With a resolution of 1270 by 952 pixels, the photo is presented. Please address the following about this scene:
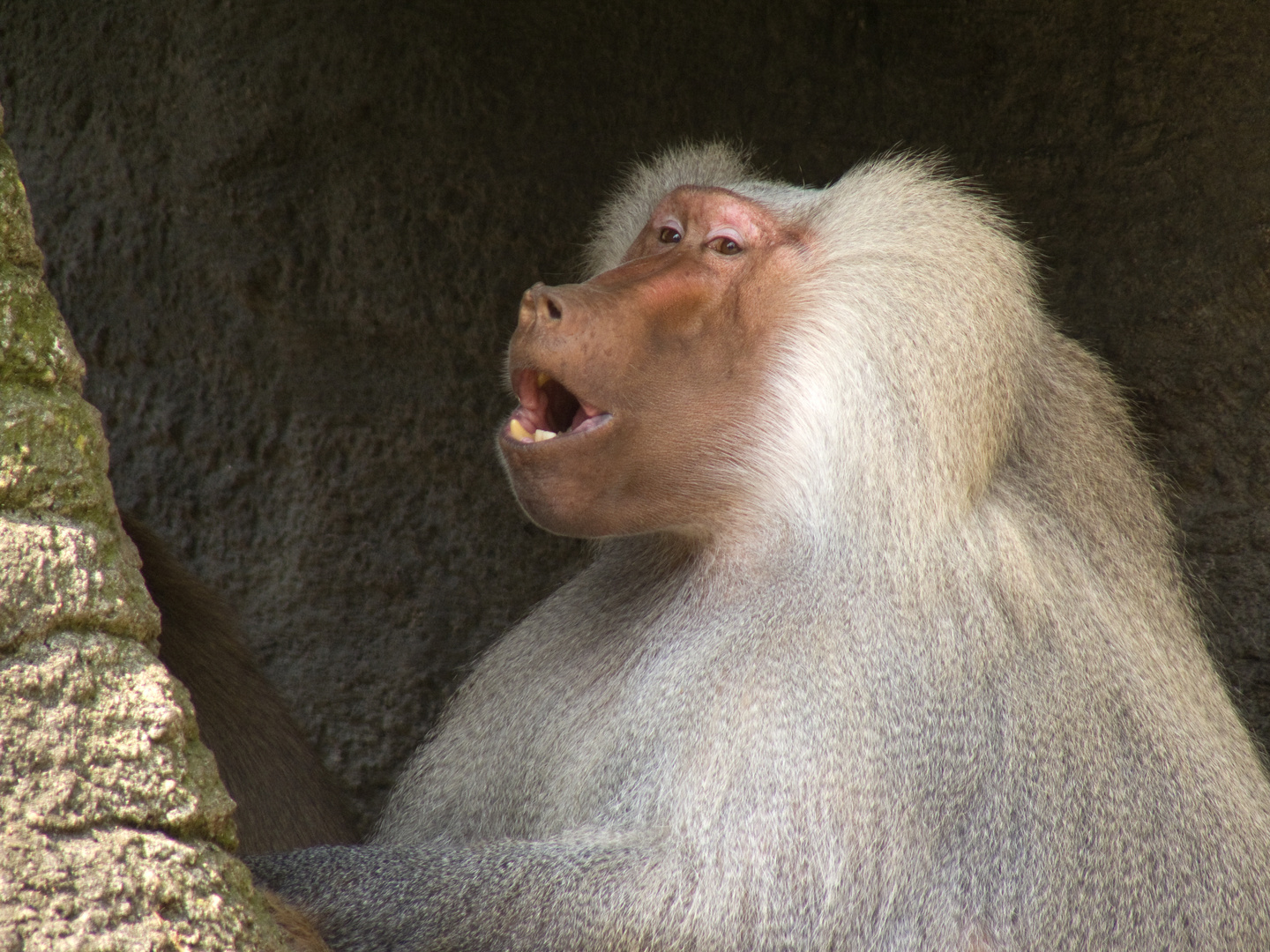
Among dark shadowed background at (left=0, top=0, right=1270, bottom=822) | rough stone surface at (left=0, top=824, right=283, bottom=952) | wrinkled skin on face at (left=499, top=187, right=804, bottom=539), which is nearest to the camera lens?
rough stone surface at (left=0, top=824, right=283, bottom=952)

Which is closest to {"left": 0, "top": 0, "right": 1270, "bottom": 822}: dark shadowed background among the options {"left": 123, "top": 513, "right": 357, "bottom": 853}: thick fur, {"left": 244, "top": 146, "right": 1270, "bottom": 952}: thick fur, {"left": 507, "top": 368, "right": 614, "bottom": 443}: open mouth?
{"left": 123, "top": 513, "right": 357, "bottom": 853}: thick fur

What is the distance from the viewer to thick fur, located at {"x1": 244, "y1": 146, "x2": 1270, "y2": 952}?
2.12 meters

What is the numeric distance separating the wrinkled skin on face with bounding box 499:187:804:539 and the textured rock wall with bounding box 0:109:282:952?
0.87m

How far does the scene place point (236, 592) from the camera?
3.89 metres

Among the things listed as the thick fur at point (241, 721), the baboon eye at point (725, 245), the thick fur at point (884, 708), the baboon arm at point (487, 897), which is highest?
the baboon eye at point (725, 245)

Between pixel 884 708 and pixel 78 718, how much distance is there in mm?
1146

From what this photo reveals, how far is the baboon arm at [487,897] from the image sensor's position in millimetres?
2090

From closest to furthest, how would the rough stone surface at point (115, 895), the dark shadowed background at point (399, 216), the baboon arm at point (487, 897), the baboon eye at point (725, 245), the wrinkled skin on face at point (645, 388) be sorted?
the rough stone surface at point (115, 895)
the baboon arm at point (487, 897)
the wrinkled skin on face at point (645, 388)
the baboon eye at point (725, 245)
the dark shadowed background at point (399, 216)

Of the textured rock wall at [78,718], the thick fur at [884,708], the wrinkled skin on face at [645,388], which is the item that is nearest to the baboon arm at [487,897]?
the thick fur at [884,708]

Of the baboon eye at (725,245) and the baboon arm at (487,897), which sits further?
the baboon eye at (725,245)

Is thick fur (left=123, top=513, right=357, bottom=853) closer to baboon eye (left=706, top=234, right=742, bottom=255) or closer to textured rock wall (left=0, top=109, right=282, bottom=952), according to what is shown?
textured rock wall (left=0, top=109, right=282, bottom=952)

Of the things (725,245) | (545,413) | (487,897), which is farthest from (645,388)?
(487,897)

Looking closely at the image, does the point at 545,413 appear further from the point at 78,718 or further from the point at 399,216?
the point at 399,216

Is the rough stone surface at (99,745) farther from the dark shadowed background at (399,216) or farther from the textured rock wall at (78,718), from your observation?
the dark shadowed background at (399,216)
